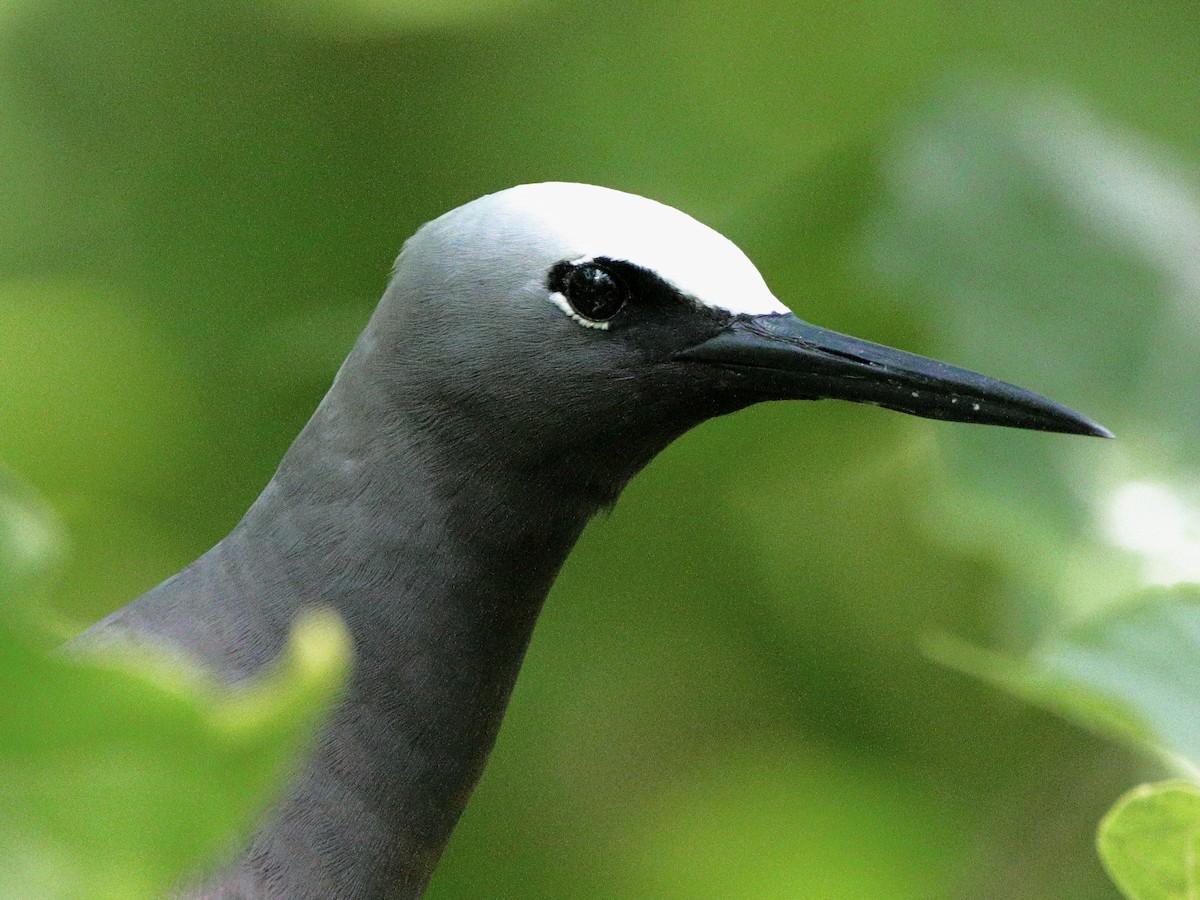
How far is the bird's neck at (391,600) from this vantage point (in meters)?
0.98

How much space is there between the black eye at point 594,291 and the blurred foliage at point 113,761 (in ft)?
2.43

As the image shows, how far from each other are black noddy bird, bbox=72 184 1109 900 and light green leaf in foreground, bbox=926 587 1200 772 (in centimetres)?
18

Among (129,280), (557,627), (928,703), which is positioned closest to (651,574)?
(557,627)

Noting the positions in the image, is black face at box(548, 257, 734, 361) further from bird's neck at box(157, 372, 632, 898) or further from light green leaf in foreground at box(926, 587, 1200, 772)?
light green leaf in foreground at box(926, 587, 1200, 772)

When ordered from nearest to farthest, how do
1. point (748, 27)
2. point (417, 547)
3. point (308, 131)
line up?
1. point (417, 547)
2. point (308, 131)
3. point (748, 27)

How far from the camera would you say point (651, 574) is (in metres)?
1.47

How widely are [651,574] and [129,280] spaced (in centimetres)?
58

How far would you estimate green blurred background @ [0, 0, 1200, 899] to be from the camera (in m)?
1.39

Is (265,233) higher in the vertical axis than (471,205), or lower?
higher

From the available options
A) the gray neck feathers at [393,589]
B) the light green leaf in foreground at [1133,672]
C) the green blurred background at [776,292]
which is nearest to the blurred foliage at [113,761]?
the light green leaf in foreground at [1133,672]

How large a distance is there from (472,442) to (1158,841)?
58 centimetres

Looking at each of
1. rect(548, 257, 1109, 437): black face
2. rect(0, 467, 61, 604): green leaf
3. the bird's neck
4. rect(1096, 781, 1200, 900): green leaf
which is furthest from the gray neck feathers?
rect(0, 467, 61, 604): green leaf

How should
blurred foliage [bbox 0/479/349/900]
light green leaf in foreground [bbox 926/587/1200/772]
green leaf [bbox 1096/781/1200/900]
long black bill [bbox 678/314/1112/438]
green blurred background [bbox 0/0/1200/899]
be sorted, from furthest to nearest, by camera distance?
1. green blurred background [bbox 0/0/1200/899]
2. long black bill [bbox 678/314/1112/438]
3. light green leaf in foreground [bbox 926/587/1200/772]
4. green leaf [bbox 1096/781/1200/900]
5. blurred foliage [bbox 0/479/349/900]

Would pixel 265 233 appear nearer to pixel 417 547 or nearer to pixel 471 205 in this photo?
pixel 471 205
